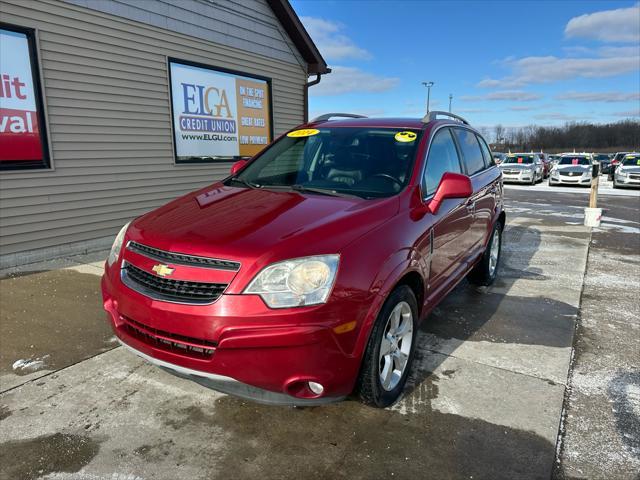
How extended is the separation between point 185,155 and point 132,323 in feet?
19.9

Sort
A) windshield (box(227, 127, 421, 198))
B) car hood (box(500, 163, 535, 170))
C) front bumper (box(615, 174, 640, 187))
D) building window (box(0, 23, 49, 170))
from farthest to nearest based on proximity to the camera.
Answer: car hood (box(500, 163, 535, 170))
front bumper (box(615, 174, 640, 187))
building window (box(0, 23, 49, 170))
windshield (box(227, 127, 421, 198))

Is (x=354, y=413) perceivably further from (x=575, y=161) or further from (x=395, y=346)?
(x=575, y=161)

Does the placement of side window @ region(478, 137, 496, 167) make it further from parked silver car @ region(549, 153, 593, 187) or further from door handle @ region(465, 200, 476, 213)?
parked silver car @ region(549, 153, 593, 187)

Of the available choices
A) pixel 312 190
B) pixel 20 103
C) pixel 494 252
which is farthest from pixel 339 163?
pixel 20 103

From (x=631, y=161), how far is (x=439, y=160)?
77.3 feet

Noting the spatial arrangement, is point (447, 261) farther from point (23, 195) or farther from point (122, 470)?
point (23, 195)

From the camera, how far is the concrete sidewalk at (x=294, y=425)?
233cm

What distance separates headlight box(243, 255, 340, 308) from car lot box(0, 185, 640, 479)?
2.84ft

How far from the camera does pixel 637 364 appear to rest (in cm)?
347

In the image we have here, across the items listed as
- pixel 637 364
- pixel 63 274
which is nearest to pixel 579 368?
pixel 637 364

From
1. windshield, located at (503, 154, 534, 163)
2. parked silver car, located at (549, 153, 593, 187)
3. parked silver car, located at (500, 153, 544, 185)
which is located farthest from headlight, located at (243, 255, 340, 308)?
windshield, located at (503, 154, 534, 163)

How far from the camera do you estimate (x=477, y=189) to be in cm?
445

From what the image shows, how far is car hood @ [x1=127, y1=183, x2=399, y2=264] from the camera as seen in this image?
231cm

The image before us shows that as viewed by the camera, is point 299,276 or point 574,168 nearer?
point 299,276
